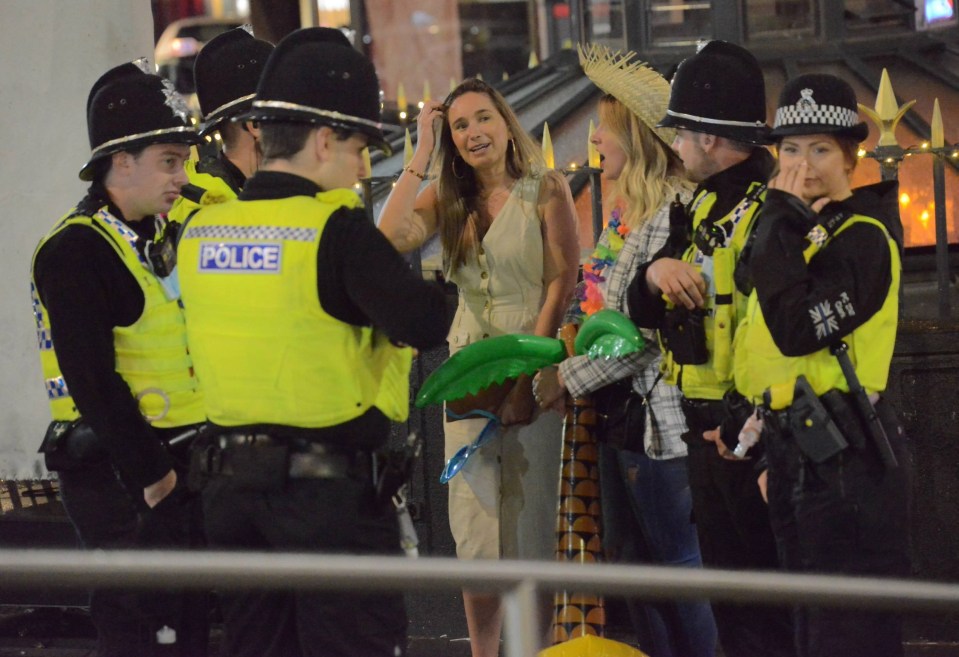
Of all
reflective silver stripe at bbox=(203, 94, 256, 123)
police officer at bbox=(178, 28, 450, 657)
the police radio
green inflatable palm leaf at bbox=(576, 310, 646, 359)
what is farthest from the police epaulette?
green inflatable palm leaf at bbox=(576, 310, 646, 359)

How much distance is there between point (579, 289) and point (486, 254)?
A: 1.20 ft

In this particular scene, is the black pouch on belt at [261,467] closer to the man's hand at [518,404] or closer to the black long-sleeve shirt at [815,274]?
the black long-sleeve shirt at [815,274]

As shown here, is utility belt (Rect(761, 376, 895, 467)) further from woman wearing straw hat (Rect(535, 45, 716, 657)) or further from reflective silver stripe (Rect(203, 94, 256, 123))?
reflective silver stripe (Rect(203, 94, 256, 123))

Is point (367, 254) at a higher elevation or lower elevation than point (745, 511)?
higher

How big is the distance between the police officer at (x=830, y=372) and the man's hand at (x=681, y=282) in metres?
0.29

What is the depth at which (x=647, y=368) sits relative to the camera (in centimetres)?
446

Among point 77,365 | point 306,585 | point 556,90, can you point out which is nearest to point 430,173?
point 77,365

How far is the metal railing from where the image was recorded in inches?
80.1

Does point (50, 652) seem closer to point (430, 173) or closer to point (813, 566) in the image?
point (430, 173)

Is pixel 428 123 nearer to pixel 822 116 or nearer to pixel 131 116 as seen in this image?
pixel 131 116

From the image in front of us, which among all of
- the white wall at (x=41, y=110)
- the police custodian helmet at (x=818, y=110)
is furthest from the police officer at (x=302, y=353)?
the white wall at (x=41, y=110)

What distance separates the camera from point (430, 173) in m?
5.04

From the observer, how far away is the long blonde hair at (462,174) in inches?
194

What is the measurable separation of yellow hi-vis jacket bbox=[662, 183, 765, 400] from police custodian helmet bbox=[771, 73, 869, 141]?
10.8 inches
